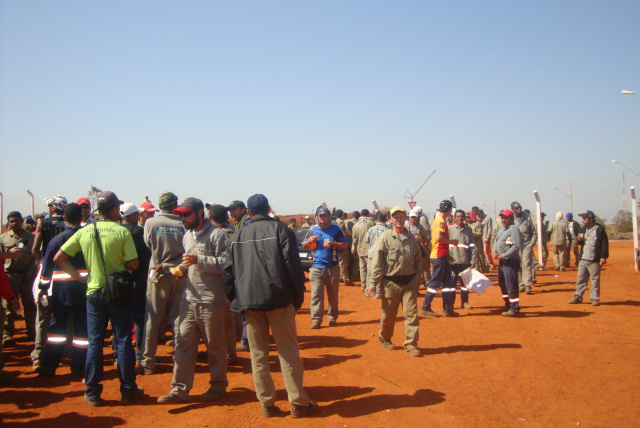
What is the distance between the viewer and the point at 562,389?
5.65 metres

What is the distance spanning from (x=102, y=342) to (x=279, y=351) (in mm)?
1946

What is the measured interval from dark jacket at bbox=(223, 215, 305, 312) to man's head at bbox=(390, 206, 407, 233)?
2787 mm

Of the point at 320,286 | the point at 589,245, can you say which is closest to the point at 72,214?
the point at 320,286

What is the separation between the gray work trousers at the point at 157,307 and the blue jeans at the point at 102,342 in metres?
1.03

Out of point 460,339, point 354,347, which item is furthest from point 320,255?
point 460,339

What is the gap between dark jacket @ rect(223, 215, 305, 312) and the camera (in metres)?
4.74

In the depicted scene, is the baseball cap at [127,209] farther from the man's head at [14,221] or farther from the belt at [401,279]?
the belt at [401,279]

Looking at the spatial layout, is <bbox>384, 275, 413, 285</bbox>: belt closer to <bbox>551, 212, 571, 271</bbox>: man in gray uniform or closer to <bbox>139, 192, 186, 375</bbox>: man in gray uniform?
<bbox>139, 192, 186, 375</bbox>: man in gray uniform

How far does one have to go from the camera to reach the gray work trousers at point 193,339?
5262 millimetres

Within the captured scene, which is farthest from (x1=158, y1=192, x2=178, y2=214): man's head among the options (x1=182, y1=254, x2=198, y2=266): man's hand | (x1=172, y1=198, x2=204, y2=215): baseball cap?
Answer: (x1=182, y1=254, x2=198, y2=266): man's hand

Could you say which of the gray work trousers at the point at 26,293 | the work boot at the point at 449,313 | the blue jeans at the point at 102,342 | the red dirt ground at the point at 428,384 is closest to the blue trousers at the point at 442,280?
the work boot at the point at 449,313

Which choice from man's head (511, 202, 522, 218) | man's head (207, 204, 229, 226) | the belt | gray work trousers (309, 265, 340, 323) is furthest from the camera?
man's head (511, 202, 522, 218)

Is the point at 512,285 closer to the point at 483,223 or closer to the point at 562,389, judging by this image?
the point at 562,389

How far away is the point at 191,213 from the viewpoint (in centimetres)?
551
